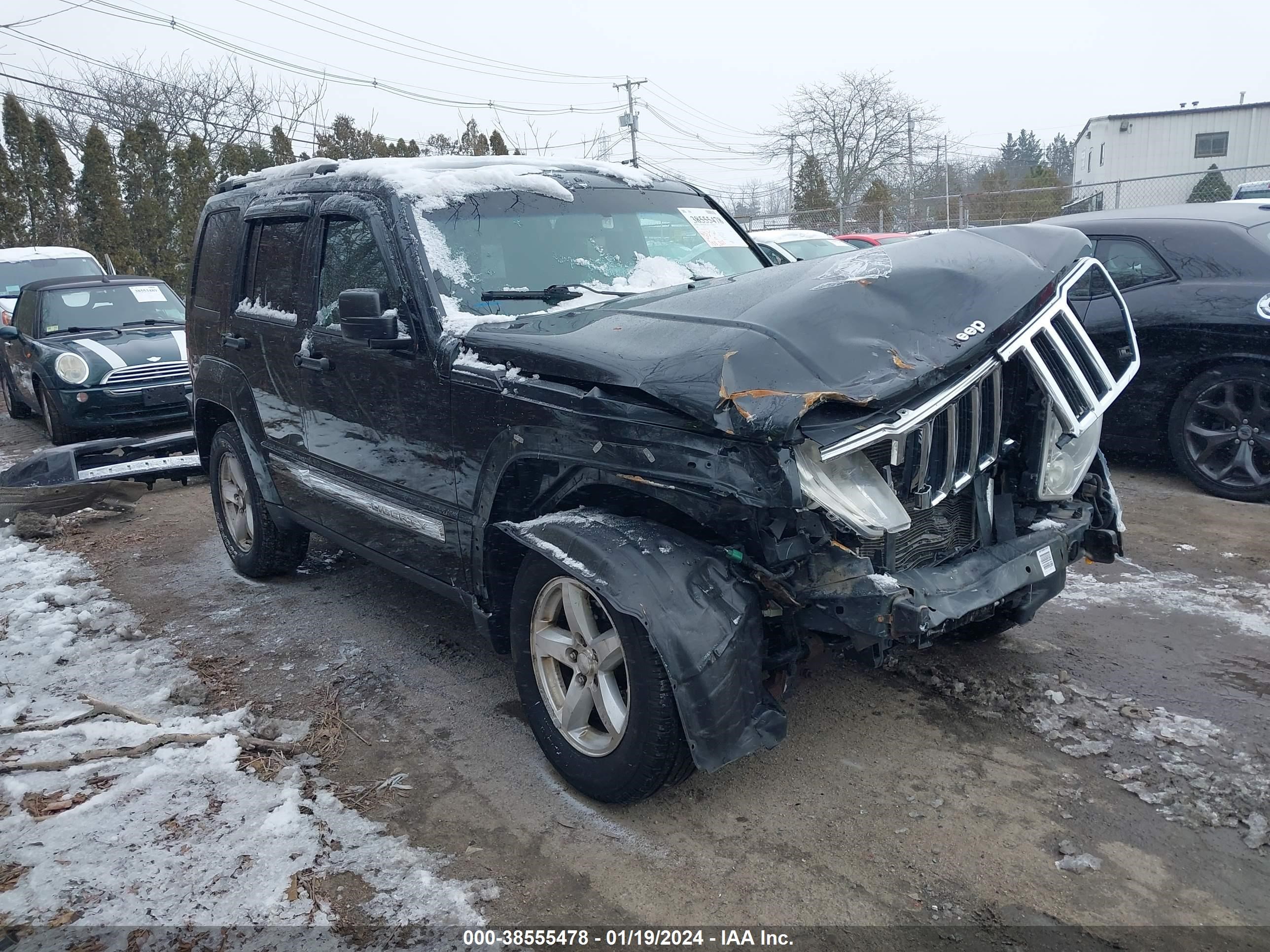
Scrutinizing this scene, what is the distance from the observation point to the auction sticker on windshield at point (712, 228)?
4.50 meters

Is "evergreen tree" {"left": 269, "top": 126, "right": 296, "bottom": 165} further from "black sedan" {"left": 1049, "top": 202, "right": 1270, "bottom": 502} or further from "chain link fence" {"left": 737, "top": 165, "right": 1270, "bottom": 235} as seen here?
"black sedan" {"left": 1049, "top": 202, "right": 1270, "bottom": 502}

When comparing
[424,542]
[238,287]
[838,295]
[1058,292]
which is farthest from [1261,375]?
[238,287]

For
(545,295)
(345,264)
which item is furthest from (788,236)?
(545,295)

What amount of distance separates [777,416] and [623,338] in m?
0.73

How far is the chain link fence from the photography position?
2002 cm

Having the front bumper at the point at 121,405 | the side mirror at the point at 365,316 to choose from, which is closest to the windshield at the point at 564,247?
the side mirror at the point at 365,316

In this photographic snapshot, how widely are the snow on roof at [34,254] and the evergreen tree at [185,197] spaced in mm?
8236

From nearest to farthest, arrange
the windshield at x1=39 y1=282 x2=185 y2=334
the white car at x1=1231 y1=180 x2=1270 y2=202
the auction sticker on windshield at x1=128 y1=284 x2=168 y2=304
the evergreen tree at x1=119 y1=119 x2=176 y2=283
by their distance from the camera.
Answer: the windshield at x1=39 y1=282 x2=185 y2=334 < the auction sticker on windshield at x1=128 y1=284 x2=168 y2=304 < the white car at x1=1231 y1=180 x2=1270 y2=202 < the evergreen tree at x1=119 y1=119 x2=176 y2=283

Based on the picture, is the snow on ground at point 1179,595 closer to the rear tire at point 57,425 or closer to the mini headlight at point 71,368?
the mini headlight at point 71,368

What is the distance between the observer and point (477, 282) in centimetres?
365

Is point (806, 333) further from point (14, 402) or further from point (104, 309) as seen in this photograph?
point (14, 402)

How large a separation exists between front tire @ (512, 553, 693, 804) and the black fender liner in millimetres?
81

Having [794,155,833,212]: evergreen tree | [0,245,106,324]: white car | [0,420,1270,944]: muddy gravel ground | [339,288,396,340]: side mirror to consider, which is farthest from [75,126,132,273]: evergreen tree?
[339,288,396,340]: side mirror

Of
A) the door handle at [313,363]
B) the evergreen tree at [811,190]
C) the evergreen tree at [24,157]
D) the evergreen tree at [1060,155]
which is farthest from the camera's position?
the evergreen tree at [1060,155]
